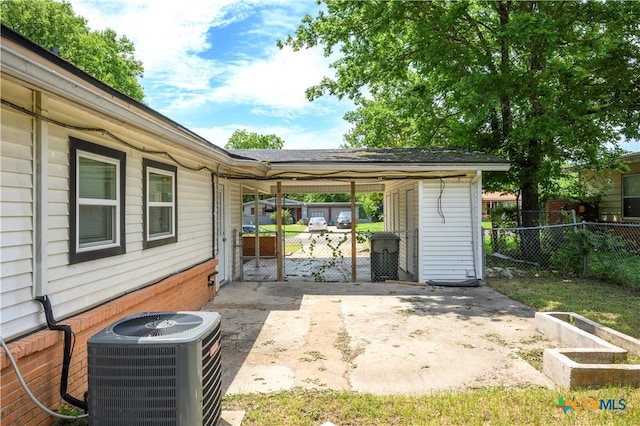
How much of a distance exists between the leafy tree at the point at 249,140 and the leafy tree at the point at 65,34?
3062cm

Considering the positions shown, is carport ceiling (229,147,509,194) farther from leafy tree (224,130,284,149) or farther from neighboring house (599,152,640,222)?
leafy tree (224,130,284,149)

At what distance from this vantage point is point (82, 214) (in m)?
3.62

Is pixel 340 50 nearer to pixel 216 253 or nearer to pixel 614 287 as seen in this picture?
pixel 216 253

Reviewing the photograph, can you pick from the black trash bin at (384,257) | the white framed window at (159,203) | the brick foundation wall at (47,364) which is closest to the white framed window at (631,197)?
the black trash bin at (384,257)

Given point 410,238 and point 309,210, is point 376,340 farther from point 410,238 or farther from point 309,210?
point 309,210

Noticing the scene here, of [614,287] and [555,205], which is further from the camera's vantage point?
[555,205]

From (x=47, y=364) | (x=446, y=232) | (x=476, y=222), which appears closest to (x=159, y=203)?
(x=47, y=364)

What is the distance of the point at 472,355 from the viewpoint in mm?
4500

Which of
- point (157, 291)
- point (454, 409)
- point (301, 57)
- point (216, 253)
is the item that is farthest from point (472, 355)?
point (301, 57)

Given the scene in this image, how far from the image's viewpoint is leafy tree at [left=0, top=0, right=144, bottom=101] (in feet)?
80.4

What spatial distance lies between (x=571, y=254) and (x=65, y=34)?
31.1 m

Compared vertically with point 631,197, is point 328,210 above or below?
above

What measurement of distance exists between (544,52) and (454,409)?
930 cm

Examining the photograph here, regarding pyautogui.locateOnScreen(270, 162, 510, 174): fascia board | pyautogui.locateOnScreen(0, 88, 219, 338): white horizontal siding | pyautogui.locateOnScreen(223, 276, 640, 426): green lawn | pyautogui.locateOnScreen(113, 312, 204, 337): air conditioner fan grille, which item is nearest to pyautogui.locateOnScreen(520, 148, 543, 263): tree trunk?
pyautogui.locateOnScreen(270, 162, 510, 174): fascia board
